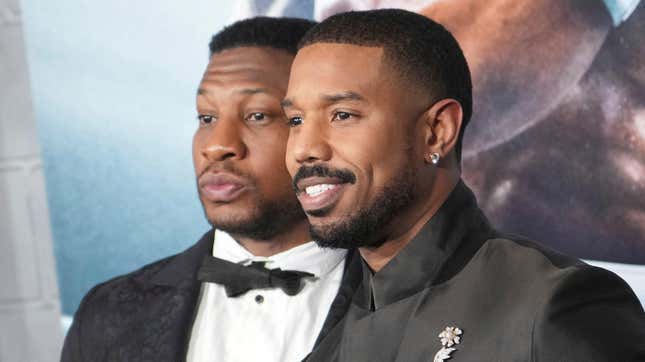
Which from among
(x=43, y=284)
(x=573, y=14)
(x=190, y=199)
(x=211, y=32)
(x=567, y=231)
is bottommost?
(x=43, y=284)

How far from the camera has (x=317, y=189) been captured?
1.96 m

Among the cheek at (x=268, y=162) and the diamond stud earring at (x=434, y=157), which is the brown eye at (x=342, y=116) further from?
the cheek at (x=268, y=162)

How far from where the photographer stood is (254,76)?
2.41 metres

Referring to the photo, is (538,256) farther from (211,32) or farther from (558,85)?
(211,32)

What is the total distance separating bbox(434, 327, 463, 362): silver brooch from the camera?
1793 millimetres

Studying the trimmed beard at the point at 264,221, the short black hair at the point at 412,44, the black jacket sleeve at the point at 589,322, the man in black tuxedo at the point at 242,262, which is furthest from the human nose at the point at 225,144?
the black jacket sleeve at the point at 589,322

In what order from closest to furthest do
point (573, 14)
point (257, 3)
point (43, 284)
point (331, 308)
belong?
point (331, 308)
point (573, 14)
point (257, 3)
point (43, 284)

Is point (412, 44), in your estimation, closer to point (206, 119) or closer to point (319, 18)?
point (206, 119)

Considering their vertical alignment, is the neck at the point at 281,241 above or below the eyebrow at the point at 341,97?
below

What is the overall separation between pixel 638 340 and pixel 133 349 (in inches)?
49.2

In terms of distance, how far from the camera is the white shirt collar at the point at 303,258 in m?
2.43

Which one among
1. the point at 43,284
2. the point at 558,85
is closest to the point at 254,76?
the point at 558,85

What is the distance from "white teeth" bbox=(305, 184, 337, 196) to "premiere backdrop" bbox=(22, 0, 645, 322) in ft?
3.23

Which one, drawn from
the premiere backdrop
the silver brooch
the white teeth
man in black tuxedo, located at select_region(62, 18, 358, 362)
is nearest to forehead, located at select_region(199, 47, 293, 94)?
man in black tuxedo, located at select_region(62, 18, 358, 362)
